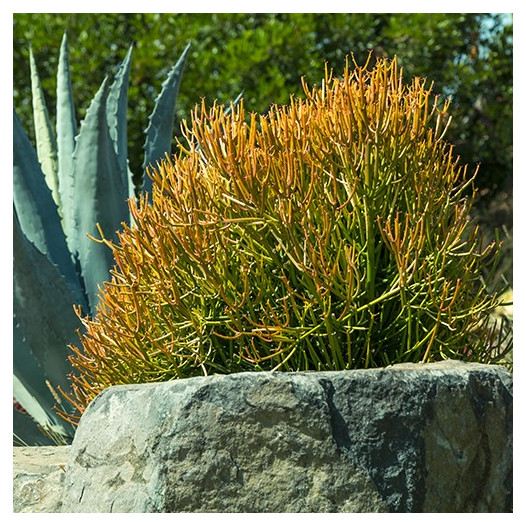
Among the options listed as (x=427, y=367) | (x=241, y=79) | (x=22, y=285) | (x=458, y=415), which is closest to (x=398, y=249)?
(x=427, y=367)

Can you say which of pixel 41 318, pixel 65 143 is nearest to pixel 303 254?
pixel 41 318

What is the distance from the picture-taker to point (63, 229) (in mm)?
4609

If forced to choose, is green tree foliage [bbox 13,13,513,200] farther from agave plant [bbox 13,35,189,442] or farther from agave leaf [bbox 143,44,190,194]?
agave plant [bbox 13,35,189,442]

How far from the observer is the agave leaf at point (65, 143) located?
14.7ft

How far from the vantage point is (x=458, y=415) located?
2.60 m

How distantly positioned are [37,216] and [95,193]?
0.34 m

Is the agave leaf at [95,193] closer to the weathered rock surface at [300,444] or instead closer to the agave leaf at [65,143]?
the agave leaf at [65,143]

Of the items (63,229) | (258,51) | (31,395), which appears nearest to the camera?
(31,395)

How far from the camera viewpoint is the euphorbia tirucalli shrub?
2.70 meters

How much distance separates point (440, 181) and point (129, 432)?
1389mm

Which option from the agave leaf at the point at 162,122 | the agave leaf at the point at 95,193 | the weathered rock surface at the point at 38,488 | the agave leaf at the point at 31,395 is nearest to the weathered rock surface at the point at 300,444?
the weathered rock surface at the point at 38,488

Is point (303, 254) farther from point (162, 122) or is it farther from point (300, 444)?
point (162, 122)

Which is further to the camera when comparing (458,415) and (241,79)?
(241,79)

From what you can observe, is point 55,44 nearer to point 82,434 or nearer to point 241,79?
point 241,79
